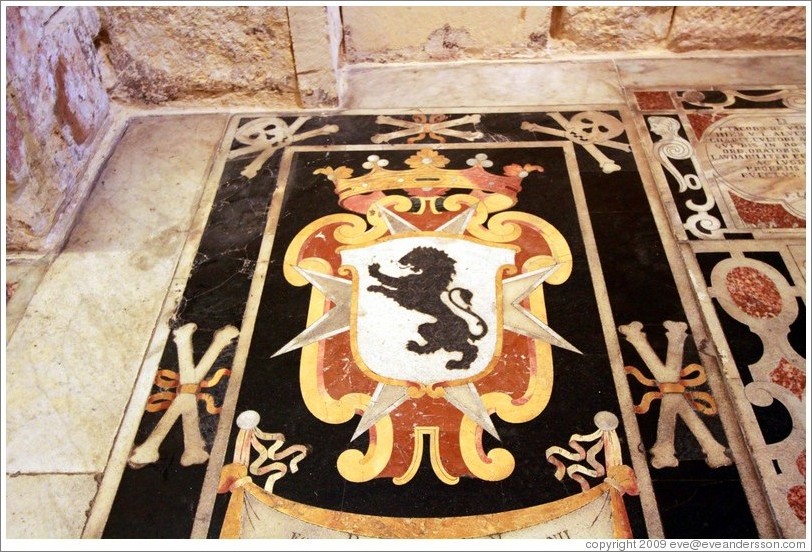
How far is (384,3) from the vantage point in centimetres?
322

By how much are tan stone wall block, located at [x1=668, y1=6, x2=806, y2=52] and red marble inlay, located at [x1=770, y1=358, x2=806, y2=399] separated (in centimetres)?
193

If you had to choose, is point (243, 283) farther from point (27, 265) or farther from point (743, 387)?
point (743, 387)

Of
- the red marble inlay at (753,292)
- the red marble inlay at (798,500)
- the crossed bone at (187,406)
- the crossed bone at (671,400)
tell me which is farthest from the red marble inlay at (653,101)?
the crossed bone at (187,406)

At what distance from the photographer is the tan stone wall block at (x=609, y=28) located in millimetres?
3285

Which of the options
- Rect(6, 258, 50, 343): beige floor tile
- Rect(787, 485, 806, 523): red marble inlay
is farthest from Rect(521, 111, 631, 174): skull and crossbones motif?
Rect(6, 258, 50, 343): beige floor tile

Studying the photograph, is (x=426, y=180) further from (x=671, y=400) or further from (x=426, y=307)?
(x=671, y=400)

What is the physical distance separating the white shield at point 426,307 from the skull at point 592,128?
2.65 feet

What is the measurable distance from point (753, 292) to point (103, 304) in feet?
7.58

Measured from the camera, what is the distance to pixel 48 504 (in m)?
1.90

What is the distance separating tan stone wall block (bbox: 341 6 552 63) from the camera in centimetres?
329

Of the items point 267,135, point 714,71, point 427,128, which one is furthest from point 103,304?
point 714,71

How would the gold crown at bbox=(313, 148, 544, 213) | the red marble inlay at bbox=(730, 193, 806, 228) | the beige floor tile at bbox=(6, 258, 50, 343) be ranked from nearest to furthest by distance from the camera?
the beige floor tile at bbox=(6, 258, 50, 343) < the red marble inlay at bbox=(730, 193, 806, 228) < the gold crown at bbox=(313, 148, 544, 213)

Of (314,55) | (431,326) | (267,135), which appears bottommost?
(431,326)

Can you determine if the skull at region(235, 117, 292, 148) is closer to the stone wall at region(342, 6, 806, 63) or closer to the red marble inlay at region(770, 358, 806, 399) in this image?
the stone wall at region(342, 6, 806, 63)
